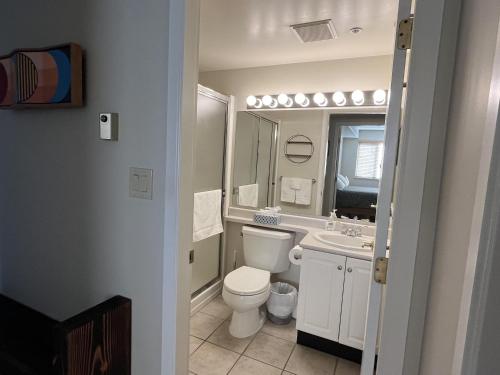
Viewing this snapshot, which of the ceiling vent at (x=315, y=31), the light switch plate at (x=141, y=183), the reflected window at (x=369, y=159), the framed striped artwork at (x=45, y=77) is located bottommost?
the light switch plate at (x=141, y=183)

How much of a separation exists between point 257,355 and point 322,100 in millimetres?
2085

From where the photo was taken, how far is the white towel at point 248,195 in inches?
109

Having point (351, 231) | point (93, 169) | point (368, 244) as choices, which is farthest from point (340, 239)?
point (93, 169)

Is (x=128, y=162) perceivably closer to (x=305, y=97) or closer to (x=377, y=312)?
(x=377, y=312)

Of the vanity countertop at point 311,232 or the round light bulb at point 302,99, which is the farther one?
the round light bulb at point 302,99

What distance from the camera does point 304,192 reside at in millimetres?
2520

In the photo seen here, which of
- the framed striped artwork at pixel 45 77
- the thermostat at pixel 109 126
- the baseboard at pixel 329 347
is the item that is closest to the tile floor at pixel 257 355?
the baseboard at pixel 329 347

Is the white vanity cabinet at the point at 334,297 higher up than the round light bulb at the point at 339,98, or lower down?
lower down

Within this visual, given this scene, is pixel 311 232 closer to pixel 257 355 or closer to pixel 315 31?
pixel 257 355

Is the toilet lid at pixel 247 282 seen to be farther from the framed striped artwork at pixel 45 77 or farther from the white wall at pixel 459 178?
the framed striped artwork at pixel 45 77

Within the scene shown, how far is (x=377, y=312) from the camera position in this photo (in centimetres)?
95

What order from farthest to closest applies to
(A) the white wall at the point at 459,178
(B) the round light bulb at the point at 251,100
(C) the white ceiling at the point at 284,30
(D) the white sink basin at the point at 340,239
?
(B) the round light bulb at the point at 251,100
(D) the white sink basin at the point at 340,239
(C) the white ceiling at the point at 284,30
(A) the white wall at the point at 459,178

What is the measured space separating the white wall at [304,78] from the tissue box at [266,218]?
1081mm

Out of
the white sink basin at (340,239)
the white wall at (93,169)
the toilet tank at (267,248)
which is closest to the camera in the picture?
the white wall at (93,169)
